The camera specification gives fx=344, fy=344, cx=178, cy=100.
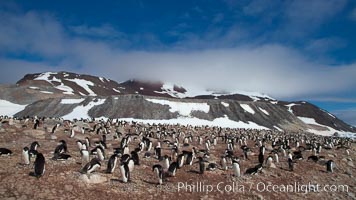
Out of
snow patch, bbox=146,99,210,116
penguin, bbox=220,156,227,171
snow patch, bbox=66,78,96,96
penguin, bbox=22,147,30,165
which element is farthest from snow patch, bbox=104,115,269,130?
snow patch, bbox=66,78,96,96

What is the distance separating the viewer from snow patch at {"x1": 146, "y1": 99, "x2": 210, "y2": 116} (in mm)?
84625

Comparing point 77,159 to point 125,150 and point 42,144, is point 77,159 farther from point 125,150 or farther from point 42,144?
point 42,144

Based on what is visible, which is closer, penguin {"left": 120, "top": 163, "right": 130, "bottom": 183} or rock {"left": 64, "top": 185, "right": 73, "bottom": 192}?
rock {"left": 64, "top": 185, "right": 73, "bottom": 192}

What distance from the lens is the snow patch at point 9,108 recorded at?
313 ft

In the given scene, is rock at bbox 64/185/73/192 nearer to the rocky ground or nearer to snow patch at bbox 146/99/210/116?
the rocky ground

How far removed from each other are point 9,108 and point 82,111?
3098 centimetres

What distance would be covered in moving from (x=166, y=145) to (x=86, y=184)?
19140mm

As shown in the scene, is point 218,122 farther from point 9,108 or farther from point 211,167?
point 9,108

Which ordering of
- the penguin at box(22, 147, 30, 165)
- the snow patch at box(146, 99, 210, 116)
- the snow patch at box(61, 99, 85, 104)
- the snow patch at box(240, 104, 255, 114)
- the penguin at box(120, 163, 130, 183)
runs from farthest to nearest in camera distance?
the snow patch at box(240, 104, 255, 114) → the snow patch at box(61, 99, 85, 104) → the snow patch at box(146, 99, 210, 116) → the penguin at box(22, 147, 30, 165) → the penguin at box(120, 163, 130, 183)

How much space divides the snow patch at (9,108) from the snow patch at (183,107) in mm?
40032

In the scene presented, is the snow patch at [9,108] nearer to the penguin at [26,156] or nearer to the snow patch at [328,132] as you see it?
the penguin at [26,156]

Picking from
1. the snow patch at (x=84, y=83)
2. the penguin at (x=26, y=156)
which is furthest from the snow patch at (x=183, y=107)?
the penguin at (x=26, y=156)

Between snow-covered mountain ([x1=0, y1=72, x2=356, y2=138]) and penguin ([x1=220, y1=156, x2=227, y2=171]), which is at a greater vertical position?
snow-covered mountain ([x1=0, y1=72, x2=356, y2=138])

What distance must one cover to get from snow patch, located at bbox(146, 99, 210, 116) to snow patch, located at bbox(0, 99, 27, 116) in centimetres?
4003
